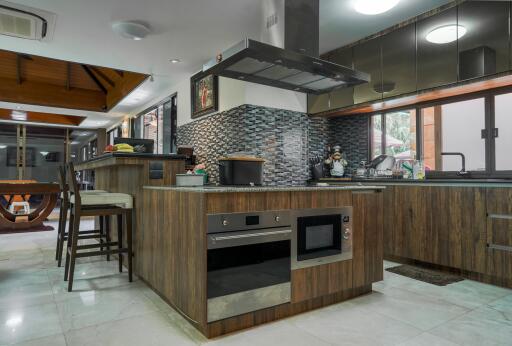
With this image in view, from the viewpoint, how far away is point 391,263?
11.9 feet

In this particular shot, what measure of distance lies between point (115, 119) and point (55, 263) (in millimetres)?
6218

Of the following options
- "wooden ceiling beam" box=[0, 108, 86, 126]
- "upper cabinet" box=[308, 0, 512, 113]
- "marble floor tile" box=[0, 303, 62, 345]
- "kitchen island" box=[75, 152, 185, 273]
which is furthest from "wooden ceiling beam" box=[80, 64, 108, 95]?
"marble floor tile" box=[0, 303, 62, 345]

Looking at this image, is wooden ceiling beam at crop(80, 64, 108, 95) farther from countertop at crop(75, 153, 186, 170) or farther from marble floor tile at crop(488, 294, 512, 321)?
marble floor tile at crop(488, 294, 512, 321)

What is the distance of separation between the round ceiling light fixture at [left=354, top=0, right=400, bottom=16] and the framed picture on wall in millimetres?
2204

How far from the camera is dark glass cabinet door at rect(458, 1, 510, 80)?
282cm

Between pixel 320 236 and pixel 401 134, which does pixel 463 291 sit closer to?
pixel 320 236

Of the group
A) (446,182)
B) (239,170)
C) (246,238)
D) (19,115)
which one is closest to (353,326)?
(246,238)

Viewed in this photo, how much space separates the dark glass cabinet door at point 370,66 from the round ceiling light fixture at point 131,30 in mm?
2531

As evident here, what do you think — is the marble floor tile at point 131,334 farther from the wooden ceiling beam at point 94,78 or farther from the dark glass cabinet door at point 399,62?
the wooden ceiling beam at point 94,78

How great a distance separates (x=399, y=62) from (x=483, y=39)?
848 millimetres

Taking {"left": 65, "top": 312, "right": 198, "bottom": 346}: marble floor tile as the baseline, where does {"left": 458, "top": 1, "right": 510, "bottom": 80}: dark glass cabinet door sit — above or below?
above

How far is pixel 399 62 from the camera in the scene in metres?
3.66

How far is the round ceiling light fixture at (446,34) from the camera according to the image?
3.09 m

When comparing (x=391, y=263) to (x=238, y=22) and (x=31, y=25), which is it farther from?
(x=31, y=25)
